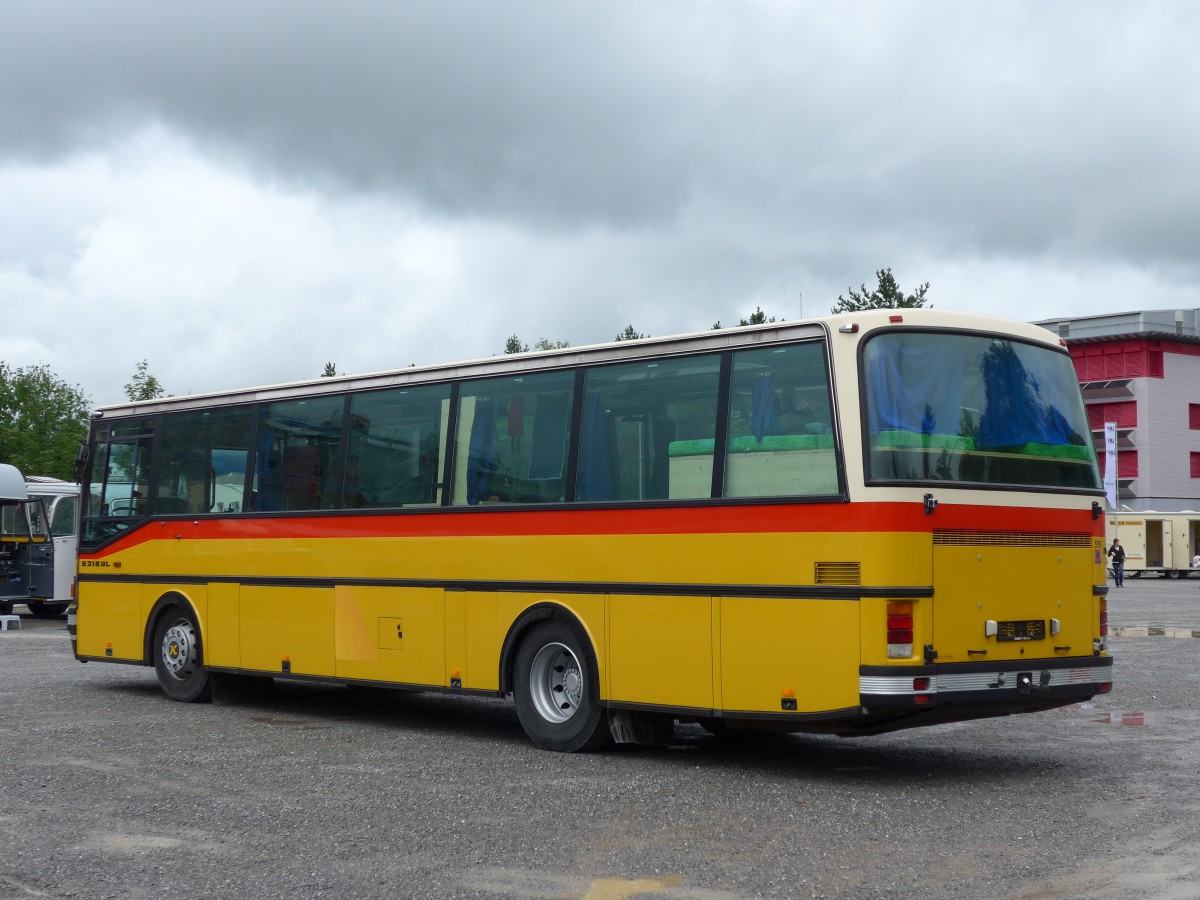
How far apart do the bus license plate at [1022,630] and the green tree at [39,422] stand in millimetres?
79139

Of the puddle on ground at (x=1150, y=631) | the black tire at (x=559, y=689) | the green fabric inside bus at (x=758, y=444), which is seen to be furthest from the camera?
the puddle on ground at (x=1150, y=631)

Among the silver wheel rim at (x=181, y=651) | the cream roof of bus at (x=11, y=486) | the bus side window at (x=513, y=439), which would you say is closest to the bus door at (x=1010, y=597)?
the bus side window at (x=513, y=439)

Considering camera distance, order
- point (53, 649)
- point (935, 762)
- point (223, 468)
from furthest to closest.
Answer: point (53, 649), point (223, 468), point (935, 762)

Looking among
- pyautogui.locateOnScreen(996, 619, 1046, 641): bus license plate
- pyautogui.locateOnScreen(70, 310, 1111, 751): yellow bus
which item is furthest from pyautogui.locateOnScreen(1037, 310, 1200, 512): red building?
pyautogui.locateOnScreen(996, 619, 1046, 641): bus license plate

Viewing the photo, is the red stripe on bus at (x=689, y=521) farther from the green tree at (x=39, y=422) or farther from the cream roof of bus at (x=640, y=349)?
the green tree at (x=39, y=422)

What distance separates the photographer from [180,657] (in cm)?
1639

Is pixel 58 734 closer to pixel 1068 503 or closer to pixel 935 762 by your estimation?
pixel 935 762

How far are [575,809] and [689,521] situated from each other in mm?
2699

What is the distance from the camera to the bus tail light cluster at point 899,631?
33.7 ft

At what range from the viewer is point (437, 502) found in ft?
44.8

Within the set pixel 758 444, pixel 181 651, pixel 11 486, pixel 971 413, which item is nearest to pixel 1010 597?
pixel 971 413

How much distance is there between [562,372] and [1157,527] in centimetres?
6079

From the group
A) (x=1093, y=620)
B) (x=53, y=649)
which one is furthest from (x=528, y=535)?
(x=53, y=649)

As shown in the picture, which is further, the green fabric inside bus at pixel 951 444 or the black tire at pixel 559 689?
the black tire at pixel 559 689
